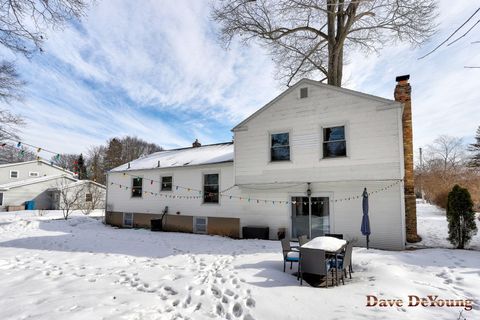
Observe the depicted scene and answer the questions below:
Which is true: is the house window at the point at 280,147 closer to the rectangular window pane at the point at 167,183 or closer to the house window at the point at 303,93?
the house window at the point at 303,93

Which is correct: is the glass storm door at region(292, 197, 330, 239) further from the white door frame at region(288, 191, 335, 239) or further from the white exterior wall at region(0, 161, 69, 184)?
the white exterior wall at region(0, 161, 69, 184)

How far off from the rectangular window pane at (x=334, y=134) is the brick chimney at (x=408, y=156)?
3.79 meters

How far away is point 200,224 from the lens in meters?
15.8

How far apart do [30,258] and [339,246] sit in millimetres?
10272

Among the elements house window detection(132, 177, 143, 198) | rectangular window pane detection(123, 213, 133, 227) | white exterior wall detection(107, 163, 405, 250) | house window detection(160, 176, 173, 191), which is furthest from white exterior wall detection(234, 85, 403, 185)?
rectangular window pane detection(123, 213, 133, 227)

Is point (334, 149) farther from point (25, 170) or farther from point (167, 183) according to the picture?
point (25, 170)

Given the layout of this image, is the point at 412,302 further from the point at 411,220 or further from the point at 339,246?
the point at 411,220

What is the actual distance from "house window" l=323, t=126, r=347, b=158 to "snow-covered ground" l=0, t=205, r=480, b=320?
13.3 feet

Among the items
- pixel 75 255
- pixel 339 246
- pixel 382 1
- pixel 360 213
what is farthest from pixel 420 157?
pixel 75 255

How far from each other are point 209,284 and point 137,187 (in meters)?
14.4

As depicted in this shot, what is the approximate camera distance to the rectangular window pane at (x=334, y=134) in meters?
11.6

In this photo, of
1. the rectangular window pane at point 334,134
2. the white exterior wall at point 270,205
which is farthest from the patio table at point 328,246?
the rectangular window pane at point 334,134

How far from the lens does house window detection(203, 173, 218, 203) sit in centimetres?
1549

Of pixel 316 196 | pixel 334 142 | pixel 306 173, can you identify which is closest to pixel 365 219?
pixel 316 196
